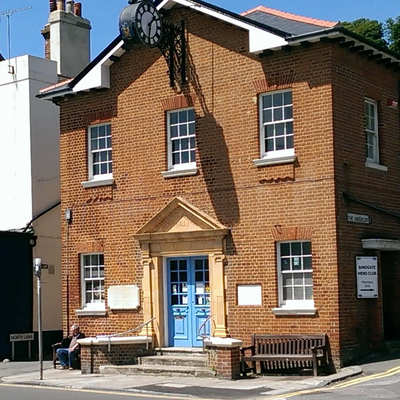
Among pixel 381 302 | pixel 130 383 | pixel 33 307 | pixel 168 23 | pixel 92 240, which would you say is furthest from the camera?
pixel 33 307

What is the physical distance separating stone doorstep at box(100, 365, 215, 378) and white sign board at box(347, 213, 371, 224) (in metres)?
4.53

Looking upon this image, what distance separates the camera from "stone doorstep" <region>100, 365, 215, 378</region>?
18.1 m

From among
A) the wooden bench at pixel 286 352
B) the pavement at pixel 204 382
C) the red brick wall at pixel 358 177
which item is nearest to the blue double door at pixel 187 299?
the pavement at pixel 204 382

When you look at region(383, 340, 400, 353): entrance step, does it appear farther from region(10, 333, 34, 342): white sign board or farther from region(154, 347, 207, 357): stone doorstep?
region(10, 333, 34, 342): white sign board

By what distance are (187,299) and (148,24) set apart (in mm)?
6640

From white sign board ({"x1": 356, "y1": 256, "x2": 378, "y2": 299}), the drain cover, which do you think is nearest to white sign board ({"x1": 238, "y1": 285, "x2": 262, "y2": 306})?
white sign board ({"x1": 356, "y1": 256, "x2": 378, "y2": 299})

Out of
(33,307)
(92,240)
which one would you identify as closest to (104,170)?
(92,240)

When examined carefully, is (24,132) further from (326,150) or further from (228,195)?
(326,150)

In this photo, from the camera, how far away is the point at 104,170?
867 inches

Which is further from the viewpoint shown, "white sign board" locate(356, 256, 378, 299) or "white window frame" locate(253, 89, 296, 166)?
"white window frame" locate(253, 89, 296, 166)

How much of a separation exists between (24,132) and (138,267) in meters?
7.06

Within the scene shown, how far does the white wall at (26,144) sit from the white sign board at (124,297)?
5.28m

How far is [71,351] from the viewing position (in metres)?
20.9

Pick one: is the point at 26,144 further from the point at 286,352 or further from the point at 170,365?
the point at 286,352
